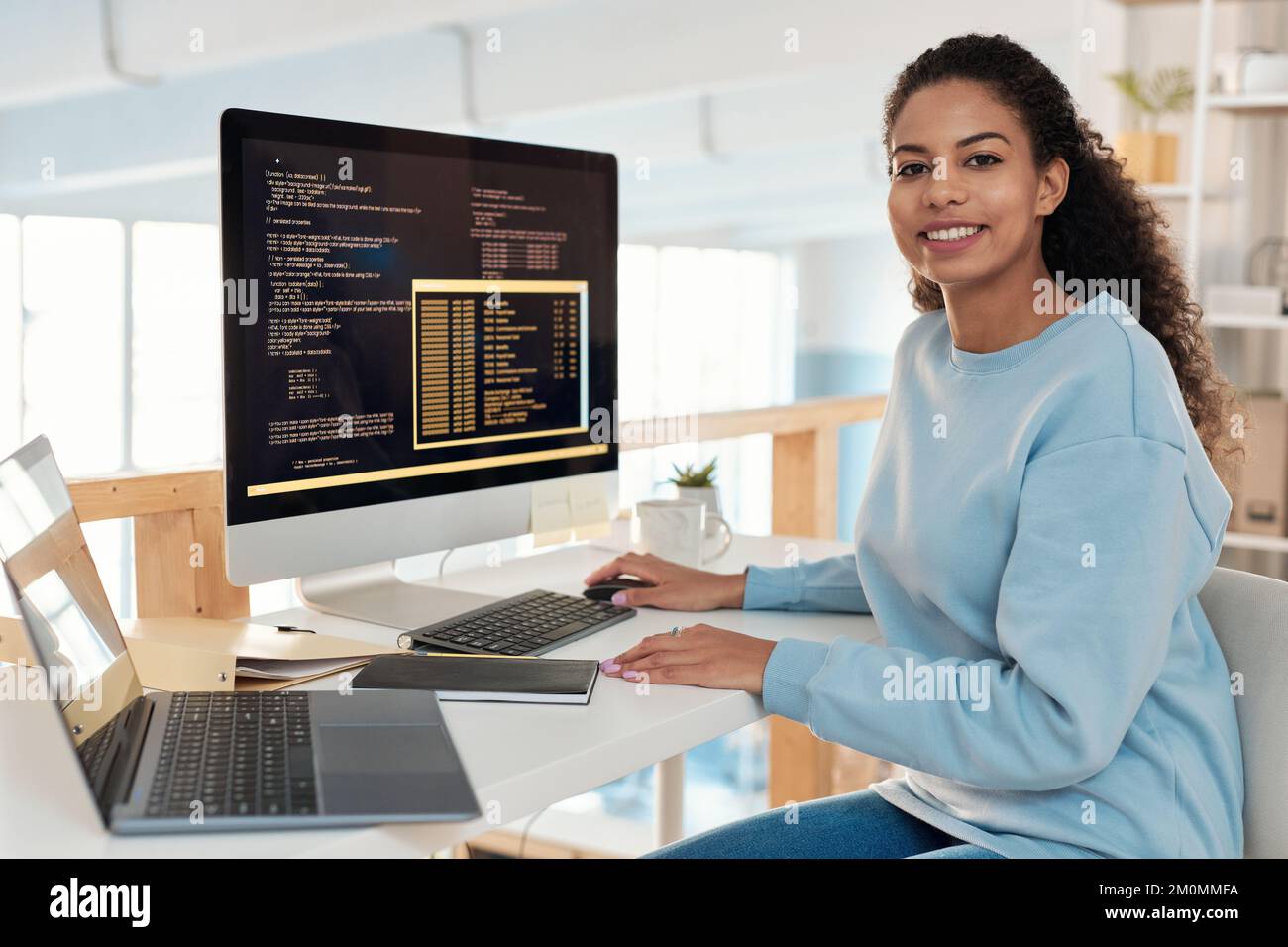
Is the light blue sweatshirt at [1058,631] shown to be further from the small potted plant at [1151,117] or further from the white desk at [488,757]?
the small potted plant at [1151,117]

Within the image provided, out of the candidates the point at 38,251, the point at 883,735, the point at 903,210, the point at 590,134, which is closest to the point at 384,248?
the point at 903,210

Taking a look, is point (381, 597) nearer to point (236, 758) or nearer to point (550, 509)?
point (550, 509)

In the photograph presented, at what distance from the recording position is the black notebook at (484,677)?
1132mm

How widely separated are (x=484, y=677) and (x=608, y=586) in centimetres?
39

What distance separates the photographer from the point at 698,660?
1212 mm

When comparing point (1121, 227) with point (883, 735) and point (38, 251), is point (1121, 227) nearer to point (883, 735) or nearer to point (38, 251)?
point (883, 735)

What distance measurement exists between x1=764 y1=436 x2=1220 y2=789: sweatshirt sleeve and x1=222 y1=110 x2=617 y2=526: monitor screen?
596mm

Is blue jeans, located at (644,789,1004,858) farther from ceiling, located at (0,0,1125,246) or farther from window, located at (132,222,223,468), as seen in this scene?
window, located at (132,222,223,468)

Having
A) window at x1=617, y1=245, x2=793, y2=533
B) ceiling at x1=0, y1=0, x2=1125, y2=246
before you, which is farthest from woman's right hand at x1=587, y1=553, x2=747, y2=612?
window at x1=617, y1=245, x2=793, y2=533

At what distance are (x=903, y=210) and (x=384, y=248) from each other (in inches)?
21.8

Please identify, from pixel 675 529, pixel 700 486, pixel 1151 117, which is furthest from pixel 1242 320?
pixel 675 529

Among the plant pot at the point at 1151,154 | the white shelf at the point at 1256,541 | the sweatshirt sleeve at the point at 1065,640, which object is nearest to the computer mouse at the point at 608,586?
the sweatshirt sleeve at the point at 1065,640

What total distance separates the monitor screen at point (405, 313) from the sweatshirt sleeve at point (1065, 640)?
1.96 feet

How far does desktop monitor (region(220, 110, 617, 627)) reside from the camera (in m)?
1.31
